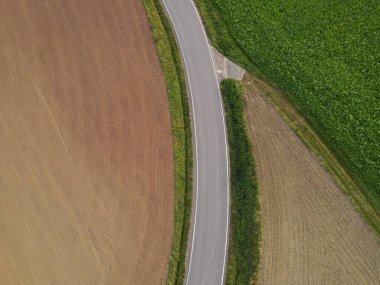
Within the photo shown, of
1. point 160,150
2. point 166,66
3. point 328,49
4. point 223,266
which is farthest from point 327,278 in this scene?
point 166,66

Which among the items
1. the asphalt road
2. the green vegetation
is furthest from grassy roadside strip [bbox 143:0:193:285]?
the green vegetation

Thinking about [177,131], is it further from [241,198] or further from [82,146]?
[82,146]

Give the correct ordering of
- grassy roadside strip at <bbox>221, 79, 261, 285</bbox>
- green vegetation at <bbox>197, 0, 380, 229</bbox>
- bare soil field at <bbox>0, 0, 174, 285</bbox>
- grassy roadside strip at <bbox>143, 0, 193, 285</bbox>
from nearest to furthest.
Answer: grassy roadside strip at <bbox>221, 79, 261, 285</bbox>
grassy roadside strip at <bbox>143, 0, 193, 285</bbox>
bare soil field at <bbox>0, 0, 174, 285</bbox>
green vegetation at <bbox>197, 0, 380, 229</bbox>

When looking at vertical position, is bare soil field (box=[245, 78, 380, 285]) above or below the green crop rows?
below

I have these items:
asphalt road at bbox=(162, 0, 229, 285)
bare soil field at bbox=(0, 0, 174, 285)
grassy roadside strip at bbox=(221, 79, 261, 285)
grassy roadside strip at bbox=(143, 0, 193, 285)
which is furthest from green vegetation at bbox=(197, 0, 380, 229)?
bare soil field at bbox=(0, 0, 174, 285)

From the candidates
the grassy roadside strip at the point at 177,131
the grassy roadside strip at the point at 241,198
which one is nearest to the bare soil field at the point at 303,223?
the grassy roadside strip at the point at 241,198

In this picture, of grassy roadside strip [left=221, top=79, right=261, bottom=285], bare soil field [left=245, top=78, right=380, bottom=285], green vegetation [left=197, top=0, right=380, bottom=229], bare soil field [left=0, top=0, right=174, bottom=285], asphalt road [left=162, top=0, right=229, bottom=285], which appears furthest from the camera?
green vegetation [left=197, top=0, right=380, bottom=229]

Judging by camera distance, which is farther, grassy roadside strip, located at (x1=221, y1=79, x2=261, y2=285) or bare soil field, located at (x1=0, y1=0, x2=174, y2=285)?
bare soil field, located at (x1=0, y1=0, x2=174, y2=285)

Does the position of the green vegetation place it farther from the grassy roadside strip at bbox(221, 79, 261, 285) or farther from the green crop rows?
the grassy roadside strip at bbox(221, 79, 261, 285)
